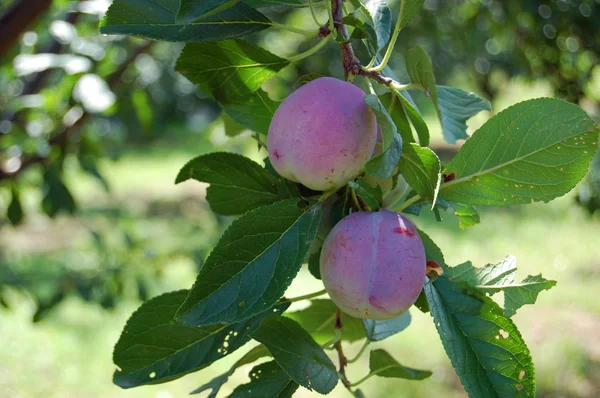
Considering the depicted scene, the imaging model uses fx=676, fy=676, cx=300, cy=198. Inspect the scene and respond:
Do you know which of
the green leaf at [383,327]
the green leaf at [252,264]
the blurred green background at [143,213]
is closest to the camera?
the green leaf at [252,264]

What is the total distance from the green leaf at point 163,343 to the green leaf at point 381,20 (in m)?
0.27

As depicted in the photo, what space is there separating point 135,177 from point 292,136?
6.75 metres

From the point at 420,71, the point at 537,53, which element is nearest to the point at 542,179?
the point at 420,71

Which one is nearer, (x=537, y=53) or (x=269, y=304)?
(x=269, y=304)

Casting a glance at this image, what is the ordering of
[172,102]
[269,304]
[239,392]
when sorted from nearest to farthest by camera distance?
[269,304] < [239,392] < [172,102]

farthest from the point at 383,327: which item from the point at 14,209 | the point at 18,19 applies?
the point at 14,209

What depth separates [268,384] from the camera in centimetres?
62

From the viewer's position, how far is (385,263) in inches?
20.7

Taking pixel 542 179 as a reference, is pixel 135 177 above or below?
below

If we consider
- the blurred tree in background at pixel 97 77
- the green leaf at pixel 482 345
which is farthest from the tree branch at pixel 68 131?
the green leaf at pixel 482 345

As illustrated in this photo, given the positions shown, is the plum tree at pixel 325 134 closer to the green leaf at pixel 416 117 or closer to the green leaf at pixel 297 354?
the green leaf at pixel 416 117

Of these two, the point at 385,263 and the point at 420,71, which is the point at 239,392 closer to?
the point at 385,263

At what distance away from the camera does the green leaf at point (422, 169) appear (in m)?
0.51

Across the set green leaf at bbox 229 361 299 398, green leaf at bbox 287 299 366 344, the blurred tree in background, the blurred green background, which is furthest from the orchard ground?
green leaf at bbox 229 361 299 398
